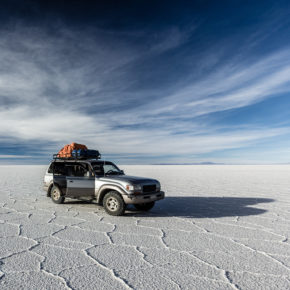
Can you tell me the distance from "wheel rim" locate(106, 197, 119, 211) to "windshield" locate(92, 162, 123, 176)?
45.2 inches

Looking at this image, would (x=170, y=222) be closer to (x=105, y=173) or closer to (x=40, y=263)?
(x=105, y=173)

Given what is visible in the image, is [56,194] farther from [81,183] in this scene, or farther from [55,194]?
[81,183]

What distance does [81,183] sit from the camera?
8070mm

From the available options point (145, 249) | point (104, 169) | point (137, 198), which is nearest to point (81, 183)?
point (104, 169)

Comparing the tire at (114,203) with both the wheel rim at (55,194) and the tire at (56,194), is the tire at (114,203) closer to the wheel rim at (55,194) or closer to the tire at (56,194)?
the tire at (56,194)

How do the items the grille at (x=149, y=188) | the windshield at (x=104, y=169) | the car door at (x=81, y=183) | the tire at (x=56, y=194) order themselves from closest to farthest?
the grille at (x=149, y=188), the car door at (x=81, y=183), the windshield at (x=104, y=169), the tire at (x=56, y=194)

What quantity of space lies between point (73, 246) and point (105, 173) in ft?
12.2

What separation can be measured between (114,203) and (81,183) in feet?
4.70

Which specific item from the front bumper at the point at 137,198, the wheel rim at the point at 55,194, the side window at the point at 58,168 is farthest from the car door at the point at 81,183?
the front bumper at the point at 137,198

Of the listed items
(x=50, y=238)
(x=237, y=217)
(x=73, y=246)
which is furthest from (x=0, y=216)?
(x=237, y=217)

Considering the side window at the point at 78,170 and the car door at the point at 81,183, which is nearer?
the car door at the point at 81,183

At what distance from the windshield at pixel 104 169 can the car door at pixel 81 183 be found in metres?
0.29

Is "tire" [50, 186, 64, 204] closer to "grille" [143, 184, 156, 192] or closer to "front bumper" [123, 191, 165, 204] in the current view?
"front bumper" [123, 191, 165, 204]

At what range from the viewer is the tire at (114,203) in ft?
23.5
